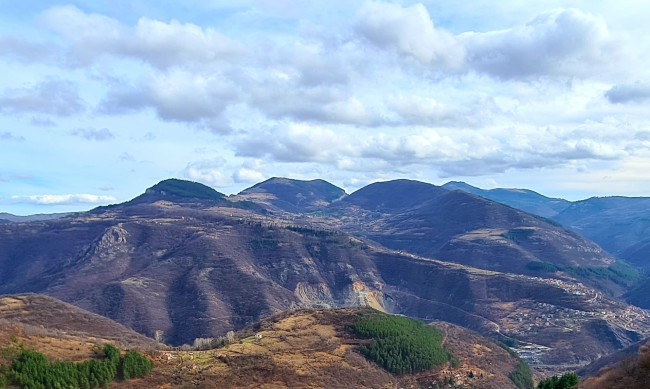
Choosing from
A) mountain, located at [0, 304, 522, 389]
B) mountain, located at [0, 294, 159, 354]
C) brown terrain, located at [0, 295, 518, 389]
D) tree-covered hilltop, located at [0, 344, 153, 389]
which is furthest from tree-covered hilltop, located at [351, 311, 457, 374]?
tree-covered hilltop, located at [0, 344, 153, 389]

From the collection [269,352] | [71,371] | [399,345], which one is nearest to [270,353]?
[269,352]

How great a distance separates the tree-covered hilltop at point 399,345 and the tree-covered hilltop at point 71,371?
59.0 meters

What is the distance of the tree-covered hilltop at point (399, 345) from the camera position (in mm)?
141125

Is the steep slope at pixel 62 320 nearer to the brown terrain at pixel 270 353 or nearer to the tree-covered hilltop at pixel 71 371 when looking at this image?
the brown terrain at pixel 270 353

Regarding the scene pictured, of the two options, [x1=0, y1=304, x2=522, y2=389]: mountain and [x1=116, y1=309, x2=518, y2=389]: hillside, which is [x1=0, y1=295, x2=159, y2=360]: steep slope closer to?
[x1=0, y1=304, x2=522, y2=389]: mountain

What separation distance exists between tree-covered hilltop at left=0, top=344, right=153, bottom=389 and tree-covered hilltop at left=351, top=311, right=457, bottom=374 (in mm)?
58986

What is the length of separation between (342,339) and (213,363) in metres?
42.7

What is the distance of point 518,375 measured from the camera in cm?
16038

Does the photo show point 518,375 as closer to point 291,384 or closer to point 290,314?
point 290,314

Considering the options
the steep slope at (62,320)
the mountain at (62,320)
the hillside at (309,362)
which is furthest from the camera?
the mountain at (62,320)

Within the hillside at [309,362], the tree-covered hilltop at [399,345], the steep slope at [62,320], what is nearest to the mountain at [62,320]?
the steep slope at [62,320]

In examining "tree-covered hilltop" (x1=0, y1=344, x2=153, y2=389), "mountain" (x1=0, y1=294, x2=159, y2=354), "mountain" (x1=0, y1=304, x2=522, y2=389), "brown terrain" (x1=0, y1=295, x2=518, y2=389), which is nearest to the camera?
"tree-covered hilltop" (x1=0, y1=344, x2=153, y2=389)

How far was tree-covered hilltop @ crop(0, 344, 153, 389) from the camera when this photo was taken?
3494 inches

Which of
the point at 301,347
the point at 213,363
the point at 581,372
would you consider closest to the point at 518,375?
the point at 581,372
